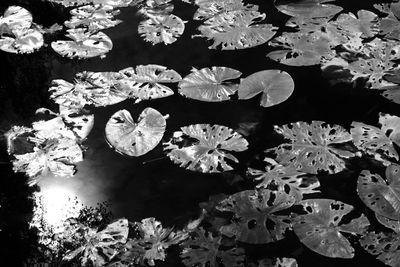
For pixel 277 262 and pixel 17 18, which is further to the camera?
pixel 17 18

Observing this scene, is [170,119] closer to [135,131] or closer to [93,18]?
[135,131]

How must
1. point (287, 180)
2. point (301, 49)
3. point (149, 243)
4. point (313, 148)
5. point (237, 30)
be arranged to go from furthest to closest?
point (237, 30) → point (301, 49) → point (313, 148) → point (287, 180) → point (149, 243)

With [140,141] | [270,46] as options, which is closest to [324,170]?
[140,141]

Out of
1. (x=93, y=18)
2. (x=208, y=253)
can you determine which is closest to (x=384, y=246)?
(x=208, y=253)

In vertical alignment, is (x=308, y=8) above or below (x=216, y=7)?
above

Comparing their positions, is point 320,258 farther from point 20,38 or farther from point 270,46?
point 20,38

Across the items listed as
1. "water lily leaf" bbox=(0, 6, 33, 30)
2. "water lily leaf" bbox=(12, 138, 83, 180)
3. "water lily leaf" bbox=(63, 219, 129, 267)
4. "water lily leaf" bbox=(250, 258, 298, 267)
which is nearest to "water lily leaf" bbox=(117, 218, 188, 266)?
"water lily leaf" bbox=(63, 219, 129, 267)

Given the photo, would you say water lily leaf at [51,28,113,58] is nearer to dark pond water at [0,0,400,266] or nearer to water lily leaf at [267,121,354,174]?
dark pond water at [0,0,400,266]
